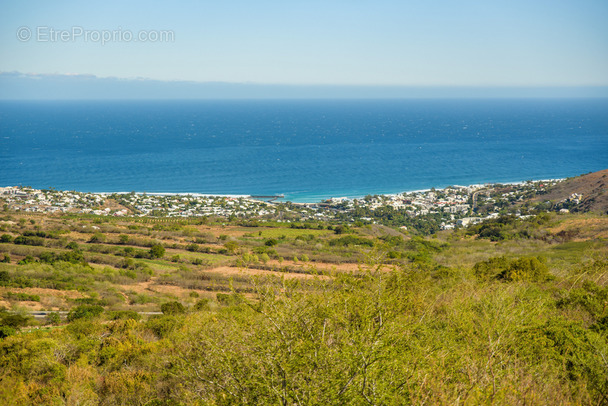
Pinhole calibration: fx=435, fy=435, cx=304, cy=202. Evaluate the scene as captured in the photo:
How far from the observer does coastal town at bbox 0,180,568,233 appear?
40906 mm

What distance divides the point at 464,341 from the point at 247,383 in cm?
501

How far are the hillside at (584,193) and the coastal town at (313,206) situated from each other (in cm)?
90

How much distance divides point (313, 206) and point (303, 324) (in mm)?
39952

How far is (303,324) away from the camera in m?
6.34

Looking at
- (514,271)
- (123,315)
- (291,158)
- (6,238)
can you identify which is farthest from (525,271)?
(291,158)

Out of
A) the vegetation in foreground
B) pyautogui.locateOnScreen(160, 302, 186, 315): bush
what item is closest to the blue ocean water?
the vegetation in foreground

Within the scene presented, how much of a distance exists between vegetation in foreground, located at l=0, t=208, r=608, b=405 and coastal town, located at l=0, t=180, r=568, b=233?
13652 millimetres

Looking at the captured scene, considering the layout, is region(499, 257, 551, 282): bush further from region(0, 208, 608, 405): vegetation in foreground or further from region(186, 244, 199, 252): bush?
region(186, 244, 199, 252): bush

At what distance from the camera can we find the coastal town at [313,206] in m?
40.9

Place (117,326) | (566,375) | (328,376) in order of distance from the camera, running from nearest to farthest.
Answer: (328,376) < (566,375) < (117,326)

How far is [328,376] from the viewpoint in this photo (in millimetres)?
5387

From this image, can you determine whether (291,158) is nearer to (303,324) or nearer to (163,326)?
(163,326)

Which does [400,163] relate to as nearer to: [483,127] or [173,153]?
[173,153]

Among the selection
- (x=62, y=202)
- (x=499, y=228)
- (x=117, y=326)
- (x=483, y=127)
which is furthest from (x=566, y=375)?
(x=483, y=127)
